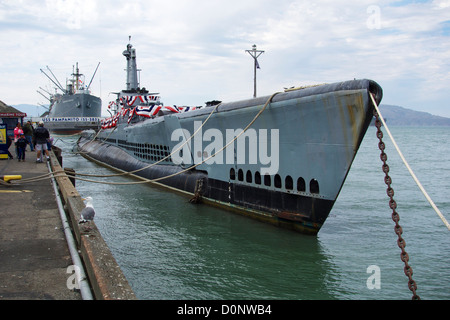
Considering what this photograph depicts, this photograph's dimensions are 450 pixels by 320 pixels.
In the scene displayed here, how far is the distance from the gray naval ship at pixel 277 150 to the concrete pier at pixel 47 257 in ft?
18.2

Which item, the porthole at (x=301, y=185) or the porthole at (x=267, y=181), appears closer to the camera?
the porthole at (x=301, y=185)

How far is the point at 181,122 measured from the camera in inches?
667

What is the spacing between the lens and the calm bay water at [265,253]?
7.85m

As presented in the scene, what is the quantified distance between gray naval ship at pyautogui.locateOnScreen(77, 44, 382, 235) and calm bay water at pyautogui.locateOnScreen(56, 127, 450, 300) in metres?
0.73

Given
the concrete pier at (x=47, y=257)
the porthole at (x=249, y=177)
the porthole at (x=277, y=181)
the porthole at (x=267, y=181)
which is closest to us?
the concrete pier at (x=47, y=257)

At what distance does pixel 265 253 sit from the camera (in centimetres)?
979

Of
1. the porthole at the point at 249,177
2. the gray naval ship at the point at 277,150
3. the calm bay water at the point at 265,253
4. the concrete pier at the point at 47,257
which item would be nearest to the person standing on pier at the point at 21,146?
the calm bay water at the point at 265,253

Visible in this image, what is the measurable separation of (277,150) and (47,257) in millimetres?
7158

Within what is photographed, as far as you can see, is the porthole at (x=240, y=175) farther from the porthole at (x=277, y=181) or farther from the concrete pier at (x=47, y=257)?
the concrete pier at (x=47, y=257)

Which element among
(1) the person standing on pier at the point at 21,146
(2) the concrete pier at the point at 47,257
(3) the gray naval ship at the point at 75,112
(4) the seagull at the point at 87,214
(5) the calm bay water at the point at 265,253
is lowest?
(5) the calm bay water at the point at 265,253

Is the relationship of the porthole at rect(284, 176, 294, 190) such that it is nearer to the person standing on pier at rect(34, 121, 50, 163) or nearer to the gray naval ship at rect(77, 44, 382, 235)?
the gray naval ship at rect(77, 44, 382, 235)

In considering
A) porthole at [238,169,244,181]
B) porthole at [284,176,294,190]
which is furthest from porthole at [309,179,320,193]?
porthole at [238,169,244,181]

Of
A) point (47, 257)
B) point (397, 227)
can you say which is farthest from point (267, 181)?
point (47, 257)
